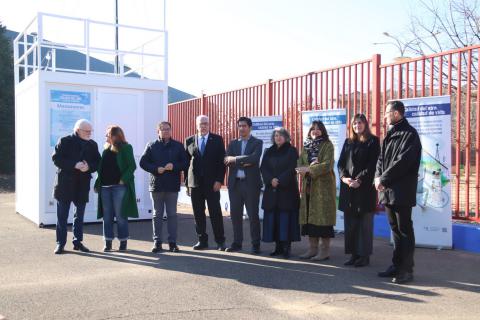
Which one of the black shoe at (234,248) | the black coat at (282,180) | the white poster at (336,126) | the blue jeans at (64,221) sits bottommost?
the black shoe at (234,248)

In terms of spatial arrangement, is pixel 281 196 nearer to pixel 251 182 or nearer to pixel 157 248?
pixel 251 182

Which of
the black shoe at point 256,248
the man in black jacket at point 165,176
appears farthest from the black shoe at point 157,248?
the black shoe at point 256,248

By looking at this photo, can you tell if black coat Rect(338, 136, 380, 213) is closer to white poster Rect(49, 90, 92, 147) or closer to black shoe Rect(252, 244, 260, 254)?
black shoe Rect(252, 244, 260, 254)

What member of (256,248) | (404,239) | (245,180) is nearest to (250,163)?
(245,180)

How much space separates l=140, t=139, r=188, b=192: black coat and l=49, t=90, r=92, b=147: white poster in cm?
352

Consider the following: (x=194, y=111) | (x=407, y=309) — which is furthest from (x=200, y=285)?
(x=194, y=111)

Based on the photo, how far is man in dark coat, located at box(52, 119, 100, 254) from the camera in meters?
7.67

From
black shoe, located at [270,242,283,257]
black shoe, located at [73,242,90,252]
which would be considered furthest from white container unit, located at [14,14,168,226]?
black shoe, located at [270,242,283,257]

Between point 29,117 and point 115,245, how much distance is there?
440cm

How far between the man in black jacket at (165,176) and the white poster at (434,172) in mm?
3649

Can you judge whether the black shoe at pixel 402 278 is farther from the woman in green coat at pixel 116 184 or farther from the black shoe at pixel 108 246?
the black shoe at pixel 108 246

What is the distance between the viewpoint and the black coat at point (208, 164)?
7.90 metres

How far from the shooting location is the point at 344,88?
998 cm

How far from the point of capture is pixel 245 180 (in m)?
7.79
